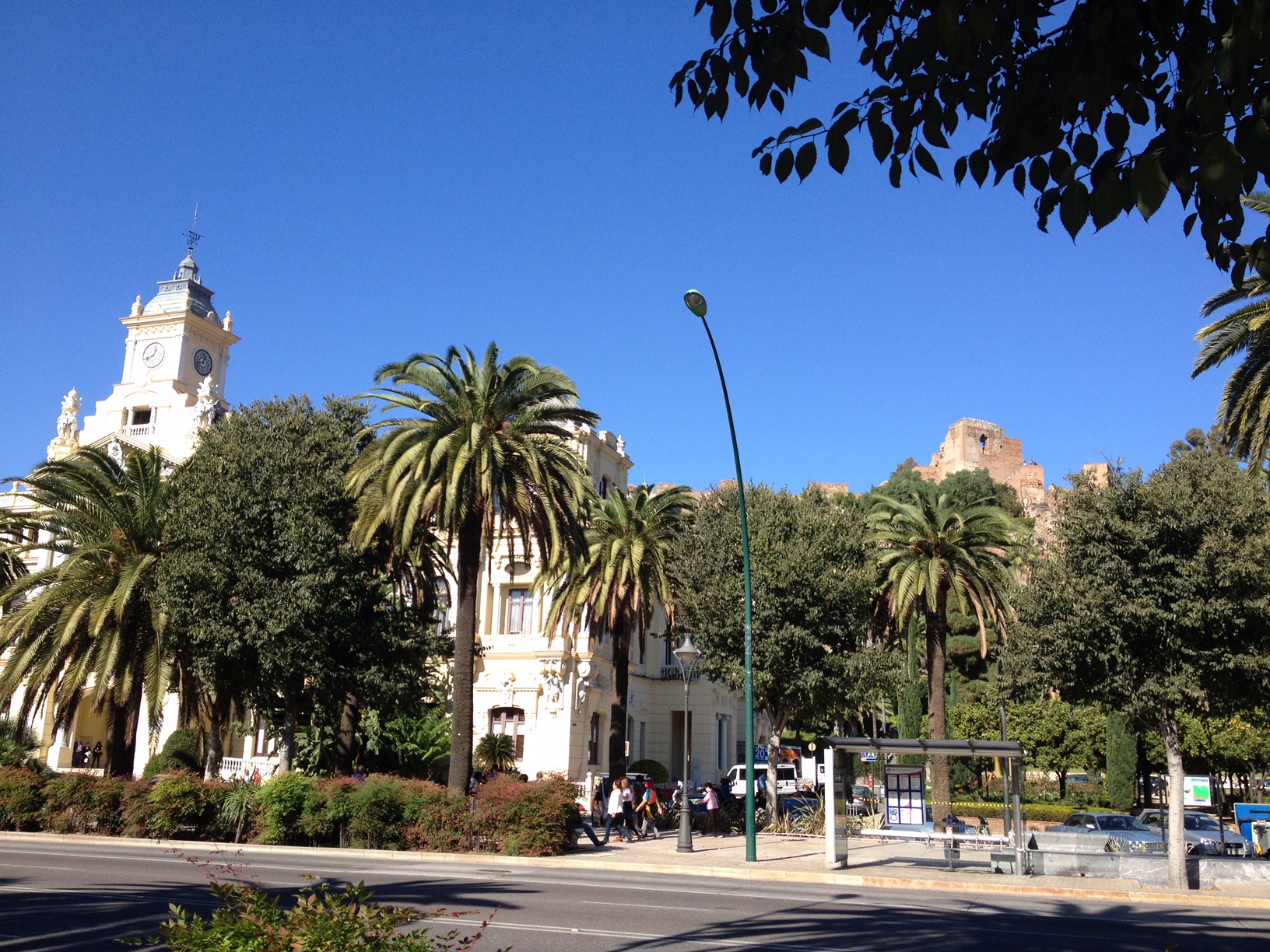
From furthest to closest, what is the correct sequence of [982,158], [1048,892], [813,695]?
[813,695] < [1048,892] < [982,158]

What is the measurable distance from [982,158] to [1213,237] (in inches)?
46.8

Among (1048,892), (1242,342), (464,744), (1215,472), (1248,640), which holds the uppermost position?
(1242,342)

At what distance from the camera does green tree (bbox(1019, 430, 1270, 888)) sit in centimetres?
1831

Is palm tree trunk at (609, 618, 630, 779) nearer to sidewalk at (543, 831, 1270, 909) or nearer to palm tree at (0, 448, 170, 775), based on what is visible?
sidewalk at (543, 831, 1270, 909)

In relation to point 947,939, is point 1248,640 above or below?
above

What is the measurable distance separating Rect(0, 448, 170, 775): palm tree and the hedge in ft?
7.92

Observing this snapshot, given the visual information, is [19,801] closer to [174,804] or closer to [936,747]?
[174,804]

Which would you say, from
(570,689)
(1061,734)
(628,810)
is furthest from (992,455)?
(628,810)

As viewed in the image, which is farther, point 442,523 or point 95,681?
point 95,681

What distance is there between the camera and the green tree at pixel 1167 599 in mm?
18312

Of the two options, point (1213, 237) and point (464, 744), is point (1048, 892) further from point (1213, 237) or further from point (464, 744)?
point (1213, 237)

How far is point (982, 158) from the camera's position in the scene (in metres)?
5.26

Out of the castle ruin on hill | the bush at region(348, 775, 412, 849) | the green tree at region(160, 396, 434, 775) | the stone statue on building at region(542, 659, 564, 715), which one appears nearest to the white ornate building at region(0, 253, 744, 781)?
the stone statue on building at region(542, 659, 564, 715)

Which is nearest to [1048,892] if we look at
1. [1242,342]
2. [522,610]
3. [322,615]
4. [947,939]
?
[947,939]
